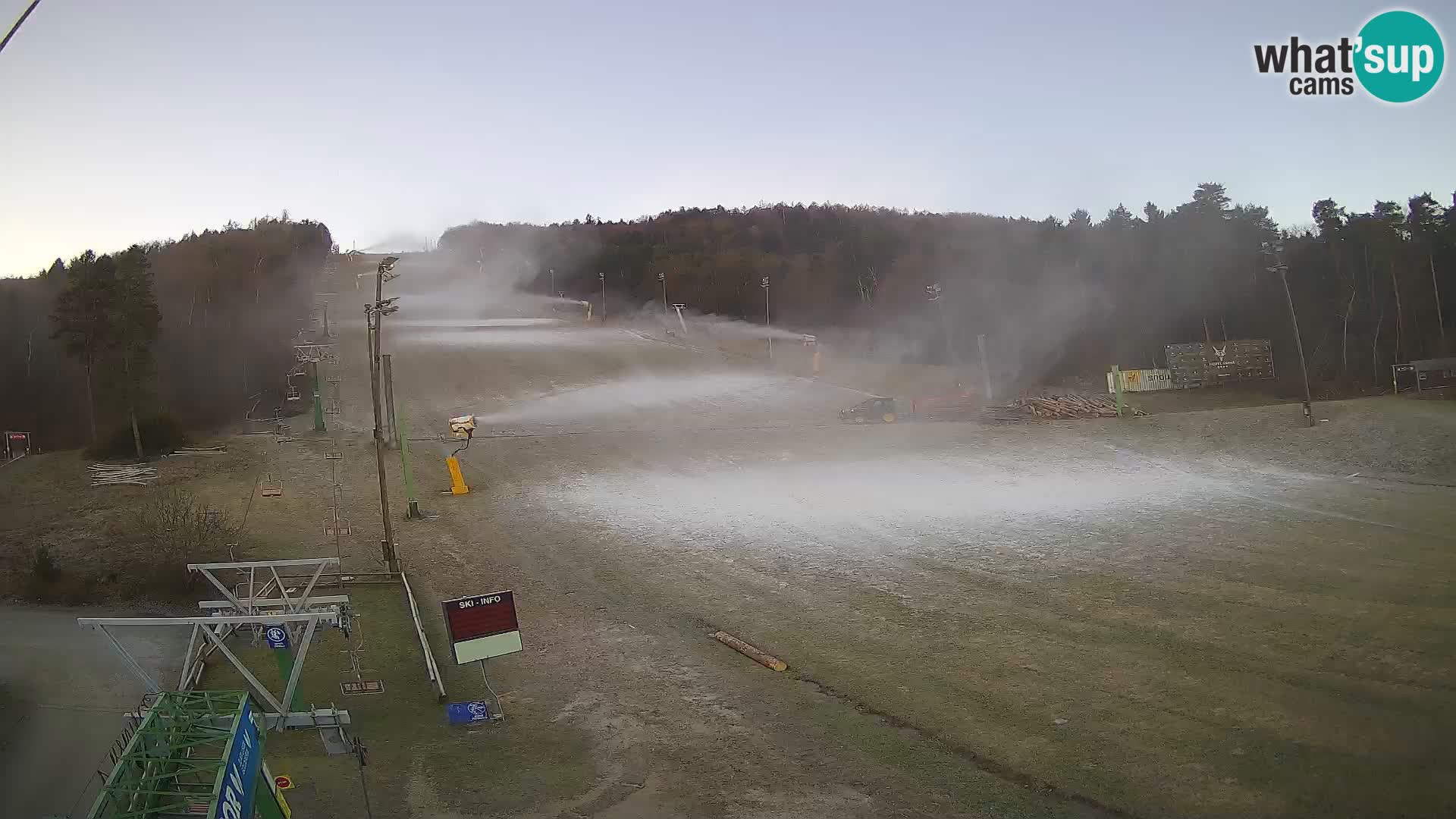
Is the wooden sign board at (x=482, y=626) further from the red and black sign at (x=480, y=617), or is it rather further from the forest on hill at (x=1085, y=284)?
the forest on hill at (x=1085, y=284)

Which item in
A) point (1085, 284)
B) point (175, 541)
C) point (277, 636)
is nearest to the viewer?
point (277, 636)

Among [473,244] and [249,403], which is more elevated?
[473,244]

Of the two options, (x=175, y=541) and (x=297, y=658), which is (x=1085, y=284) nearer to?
(x=175, y=541)

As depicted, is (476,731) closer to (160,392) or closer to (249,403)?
(160,392)

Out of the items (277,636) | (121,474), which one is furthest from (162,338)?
(277,636)

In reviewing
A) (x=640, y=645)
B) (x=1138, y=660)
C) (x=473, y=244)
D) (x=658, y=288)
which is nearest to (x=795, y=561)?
(x=640, y=645)


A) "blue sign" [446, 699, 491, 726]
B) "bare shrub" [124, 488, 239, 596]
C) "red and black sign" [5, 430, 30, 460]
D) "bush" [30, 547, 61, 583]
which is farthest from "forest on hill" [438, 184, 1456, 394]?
"red and black sign" [5, 430, 30, 460]
